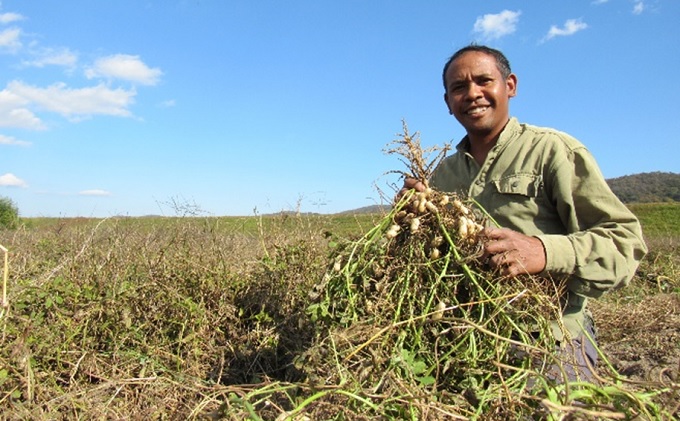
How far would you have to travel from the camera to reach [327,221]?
4422 millimetres

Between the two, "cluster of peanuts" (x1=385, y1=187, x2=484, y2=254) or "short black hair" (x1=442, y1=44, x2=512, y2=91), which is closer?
"cluster of peanuts" (x1=385, y1=187, x2=484, y2=254)

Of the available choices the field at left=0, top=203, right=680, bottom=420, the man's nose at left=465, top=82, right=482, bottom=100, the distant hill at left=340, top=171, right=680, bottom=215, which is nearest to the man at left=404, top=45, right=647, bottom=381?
the man's nose at left=465, top=82, right=482, bottom=100

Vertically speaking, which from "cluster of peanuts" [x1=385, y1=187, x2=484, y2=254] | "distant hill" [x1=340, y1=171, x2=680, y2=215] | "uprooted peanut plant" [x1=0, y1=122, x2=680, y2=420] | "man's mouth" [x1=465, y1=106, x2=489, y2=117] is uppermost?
"distant hill" [x1=340, y1=171, x2=680, y2=215]

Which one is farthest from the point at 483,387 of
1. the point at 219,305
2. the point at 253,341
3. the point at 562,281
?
the point at 219,305

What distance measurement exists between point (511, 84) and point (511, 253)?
1.31 meters

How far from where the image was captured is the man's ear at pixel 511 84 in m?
2.77

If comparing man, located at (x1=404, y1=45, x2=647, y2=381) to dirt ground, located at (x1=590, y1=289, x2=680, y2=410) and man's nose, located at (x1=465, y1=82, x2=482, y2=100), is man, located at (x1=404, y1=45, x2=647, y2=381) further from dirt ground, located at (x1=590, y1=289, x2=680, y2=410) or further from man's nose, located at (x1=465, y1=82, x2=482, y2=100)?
dirt ground, located at (x1=590, y1=289, x2=680, y2=410)

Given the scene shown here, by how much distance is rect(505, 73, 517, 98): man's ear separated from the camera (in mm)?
2768

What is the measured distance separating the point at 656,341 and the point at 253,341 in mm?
3146

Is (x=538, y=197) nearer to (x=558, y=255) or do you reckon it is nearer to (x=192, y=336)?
(x=558, y=255)

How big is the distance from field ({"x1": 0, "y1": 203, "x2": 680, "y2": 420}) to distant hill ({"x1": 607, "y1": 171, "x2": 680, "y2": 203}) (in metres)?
69.4

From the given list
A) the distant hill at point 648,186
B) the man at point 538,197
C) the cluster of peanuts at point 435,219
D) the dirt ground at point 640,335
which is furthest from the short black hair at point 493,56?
the distant hill at point 648,186

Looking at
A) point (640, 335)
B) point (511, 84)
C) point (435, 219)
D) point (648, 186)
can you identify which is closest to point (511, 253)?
point (435, 219)

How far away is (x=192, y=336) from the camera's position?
315 centimetres
